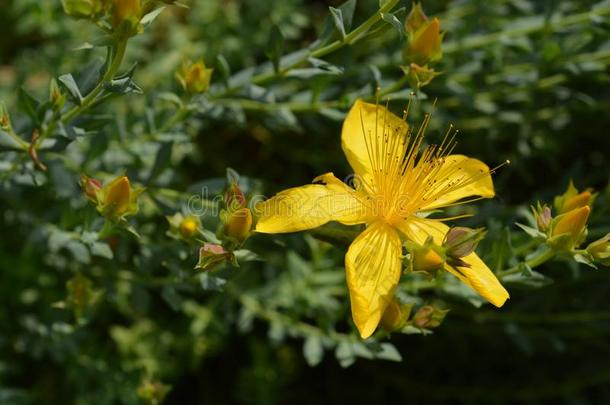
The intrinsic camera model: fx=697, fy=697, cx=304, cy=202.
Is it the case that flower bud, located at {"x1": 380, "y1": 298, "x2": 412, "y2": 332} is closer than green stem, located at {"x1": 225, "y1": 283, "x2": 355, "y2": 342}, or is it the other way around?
flower bud, located at {"x1": 380, "y1": 298, "x2": 412, "y2": 332}

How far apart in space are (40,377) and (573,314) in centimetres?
192

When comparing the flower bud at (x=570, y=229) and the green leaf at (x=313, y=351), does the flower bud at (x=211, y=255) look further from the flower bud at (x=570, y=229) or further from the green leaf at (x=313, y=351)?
the flower bud at (x=570, y=229)

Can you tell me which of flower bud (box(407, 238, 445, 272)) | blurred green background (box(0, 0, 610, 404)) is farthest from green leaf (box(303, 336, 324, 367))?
flower bud (box(407, 238, 445, 272))

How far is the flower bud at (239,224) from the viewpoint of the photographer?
145 centimetres

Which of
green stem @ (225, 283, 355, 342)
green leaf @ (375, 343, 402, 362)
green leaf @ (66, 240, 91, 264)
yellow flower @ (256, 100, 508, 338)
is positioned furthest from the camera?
green stem @ (225, 283, 355, 342)

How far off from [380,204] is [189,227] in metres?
0.44

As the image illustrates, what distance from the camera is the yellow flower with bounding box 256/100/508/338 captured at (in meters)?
1.45

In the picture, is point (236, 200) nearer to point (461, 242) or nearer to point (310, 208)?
point (310, 208)

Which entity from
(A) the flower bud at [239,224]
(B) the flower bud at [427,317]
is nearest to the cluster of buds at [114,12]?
(A) the flower bud at [239,224]

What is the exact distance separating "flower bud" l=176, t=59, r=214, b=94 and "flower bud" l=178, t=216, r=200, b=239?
36 centimetres

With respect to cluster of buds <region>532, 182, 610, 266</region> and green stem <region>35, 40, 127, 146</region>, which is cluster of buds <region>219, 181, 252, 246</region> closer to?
green stem <region>35, 40, 127, 146</region>

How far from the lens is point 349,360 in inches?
70.3

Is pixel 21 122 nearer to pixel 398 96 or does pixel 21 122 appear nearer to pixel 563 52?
pixel 398 96

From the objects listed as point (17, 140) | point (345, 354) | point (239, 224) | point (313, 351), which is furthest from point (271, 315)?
point (17, 140)
